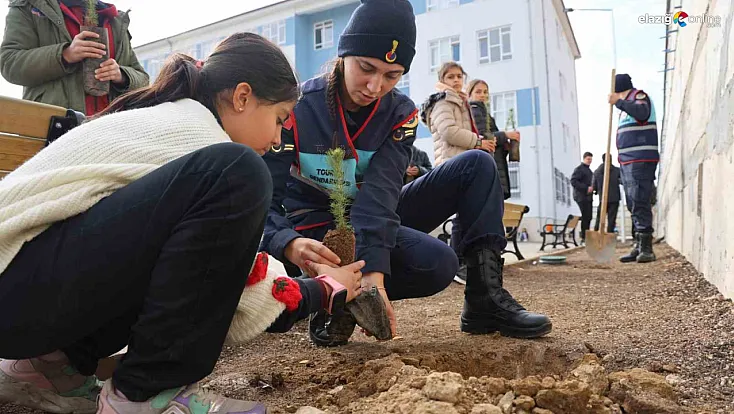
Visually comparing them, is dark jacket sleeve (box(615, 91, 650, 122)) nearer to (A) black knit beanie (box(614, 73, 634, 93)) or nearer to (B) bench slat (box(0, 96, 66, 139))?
(A) black knit beanie (box(614, 73, 634, 93))

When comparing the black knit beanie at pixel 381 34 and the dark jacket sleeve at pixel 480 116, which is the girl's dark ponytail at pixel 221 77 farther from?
the dark jacket sleeve at pixel 480 116

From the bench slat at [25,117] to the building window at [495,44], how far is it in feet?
50.6

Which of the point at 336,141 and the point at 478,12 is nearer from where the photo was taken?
the point at 336,141

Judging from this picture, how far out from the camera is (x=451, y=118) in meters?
4.09

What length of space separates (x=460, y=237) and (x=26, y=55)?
76.7 inches

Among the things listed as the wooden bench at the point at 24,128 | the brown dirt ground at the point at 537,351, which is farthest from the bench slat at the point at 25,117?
the brown dirt ground at the point at 537,351

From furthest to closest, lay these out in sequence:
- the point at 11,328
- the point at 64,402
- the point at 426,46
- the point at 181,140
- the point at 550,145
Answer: the point at 426,46 → the point at 550,145 → the point at 64,402 → the point at 181,140 → the point at 11,328

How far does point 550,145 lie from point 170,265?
53.1ft

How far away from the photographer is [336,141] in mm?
2033

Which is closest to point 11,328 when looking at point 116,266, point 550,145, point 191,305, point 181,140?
point 116,266

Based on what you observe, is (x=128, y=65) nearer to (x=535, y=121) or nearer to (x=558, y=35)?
(x=535, y=121)

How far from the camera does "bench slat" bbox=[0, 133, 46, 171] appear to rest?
5.55 feet

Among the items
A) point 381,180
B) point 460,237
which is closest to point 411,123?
point 381,180

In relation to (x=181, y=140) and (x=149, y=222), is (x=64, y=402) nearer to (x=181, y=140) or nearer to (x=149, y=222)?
(x=149, y=222)
